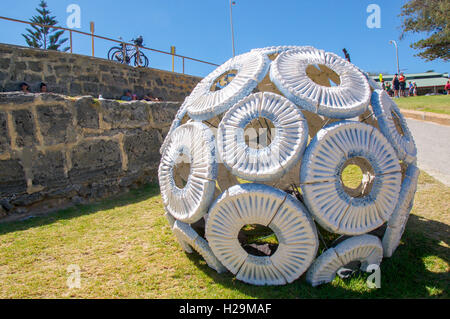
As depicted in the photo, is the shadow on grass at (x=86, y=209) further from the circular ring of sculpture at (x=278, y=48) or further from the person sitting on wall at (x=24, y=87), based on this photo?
the person sitting on wall at (x=24, y=87)

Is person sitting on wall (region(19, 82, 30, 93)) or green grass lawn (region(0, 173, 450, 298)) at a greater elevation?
person sitting on wall (region(19, 82, 30, 93))

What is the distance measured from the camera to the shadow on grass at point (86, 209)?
3.54 m

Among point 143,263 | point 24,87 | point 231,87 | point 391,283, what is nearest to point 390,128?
point 391,283

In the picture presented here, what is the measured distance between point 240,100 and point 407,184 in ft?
4.66

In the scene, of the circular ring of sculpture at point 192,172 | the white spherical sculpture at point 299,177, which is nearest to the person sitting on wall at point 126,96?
the circular ring of sculpture at point 192,172

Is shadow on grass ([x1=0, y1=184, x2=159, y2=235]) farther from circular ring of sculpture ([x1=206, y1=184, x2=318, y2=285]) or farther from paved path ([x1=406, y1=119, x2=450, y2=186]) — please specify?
paved path ([x1=406, y1=119, x2=450, y2=186])

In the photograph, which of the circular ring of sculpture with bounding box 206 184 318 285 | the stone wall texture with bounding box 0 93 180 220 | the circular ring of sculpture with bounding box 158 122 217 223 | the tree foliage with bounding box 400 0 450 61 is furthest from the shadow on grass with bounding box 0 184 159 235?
the tree foliage with bounding box 400 0 450 61

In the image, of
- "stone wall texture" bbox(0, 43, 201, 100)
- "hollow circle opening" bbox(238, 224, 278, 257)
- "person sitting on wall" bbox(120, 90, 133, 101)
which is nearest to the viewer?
"hollow circle opening" bbox(238, 224, 278, 257)

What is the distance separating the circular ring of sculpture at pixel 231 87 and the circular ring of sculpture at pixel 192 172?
16 centimetres

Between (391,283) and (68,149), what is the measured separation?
12.5 feet

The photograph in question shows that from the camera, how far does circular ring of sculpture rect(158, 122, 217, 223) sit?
230 cm

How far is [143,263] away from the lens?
2.68 m

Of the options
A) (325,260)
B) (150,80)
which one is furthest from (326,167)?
(150,80)

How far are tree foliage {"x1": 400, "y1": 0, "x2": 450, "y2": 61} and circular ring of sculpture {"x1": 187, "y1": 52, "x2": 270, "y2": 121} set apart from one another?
21.4 metres
